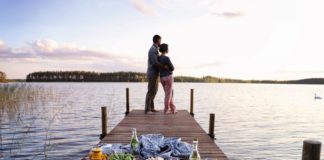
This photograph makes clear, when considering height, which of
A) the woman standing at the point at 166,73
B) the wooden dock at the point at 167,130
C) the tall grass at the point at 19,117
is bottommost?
the tall grass at the point at 19,117

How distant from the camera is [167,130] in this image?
9.97 m

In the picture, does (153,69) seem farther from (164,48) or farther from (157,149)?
(157,149)

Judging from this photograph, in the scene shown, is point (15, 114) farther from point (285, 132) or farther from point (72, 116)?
point (285, 132)

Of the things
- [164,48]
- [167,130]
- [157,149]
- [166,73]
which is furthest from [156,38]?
[157,149]

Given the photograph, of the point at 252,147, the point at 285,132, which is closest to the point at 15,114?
the point at 252,147

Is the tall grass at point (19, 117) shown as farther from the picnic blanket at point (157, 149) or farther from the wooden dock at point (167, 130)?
the picnic blanket at point (157, 149)

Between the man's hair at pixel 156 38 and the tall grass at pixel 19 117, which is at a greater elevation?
the man's hair at pixel 156 38

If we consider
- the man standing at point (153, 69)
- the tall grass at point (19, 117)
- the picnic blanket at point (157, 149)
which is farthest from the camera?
Answer: the tall grass at point (19, 117)

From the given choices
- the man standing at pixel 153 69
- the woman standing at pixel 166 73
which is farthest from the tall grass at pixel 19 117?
A: the woman standing at pixel 166 73

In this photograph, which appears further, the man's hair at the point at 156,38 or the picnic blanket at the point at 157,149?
the man's hair at the point at 156,38

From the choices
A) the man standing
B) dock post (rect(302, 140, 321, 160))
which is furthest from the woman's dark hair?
dock post (rect(302, 140, 321, 160))

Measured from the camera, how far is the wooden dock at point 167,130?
731cm

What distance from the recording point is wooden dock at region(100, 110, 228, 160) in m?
7.31

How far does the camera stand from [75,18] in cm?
2788
